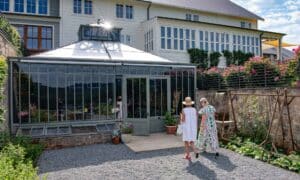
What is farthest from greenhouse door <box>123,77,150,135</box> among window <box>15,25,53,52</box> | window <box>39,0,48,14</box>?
window <box>39,0,48,14</box>

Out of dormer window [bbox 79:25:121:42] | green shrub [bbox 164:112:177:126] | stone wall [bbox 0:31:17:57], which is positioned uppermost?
dormer window [bbox 79:25:121:42]

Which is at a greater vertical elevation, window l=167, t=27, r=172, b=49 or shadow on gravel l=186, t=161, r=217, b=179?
window l=167, t=27, r=172, b=49

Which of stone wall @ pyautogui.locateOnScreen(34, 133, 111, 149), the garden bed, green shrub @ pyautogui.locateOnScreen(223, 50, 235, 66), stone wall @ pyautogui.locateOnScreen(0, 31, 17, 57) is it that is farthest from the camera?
green shrub @ pyautogui.locateOnScreen(223, 50, 235, 66)

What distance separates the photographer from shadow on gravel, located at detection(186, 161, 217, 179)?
6164mm

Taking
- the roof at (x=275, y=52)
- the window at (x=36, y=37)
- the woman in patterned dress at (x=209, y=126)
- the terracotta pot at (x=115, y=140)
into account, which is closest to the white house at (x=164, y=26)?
the window at (x=36, y=37)

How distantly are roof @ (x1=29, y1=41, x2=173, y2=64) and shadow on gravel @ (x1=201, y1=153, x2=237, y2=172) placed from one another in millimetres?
4925

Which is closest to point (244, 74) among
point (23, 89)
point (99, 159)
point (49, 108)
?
point (99, 159)

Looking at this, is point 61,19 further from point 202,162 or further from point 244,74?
point 202,162

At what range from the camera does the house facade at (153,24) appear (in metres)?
18.9

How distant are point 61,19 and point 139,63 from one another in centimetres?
1079

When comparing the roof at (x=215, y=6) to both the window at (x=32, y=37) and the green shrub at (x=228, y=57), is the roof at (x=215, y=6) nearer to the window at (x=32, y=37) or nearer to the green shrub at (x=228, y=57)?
the green shrub at (x=228, y=57)

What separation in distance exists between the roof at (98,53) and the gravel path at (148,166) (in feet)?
12.9

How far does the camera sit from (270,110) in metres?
8.41

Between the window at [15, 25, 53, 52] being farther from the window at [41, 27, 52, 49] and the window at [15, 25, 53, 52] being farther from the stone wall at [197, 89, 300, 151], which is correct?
the stone wall at [197, 89, 300, 151]
